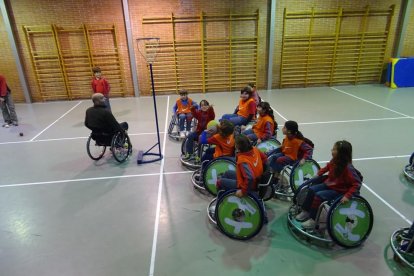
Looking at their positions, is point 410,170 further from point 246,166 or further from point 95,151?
point 95,151

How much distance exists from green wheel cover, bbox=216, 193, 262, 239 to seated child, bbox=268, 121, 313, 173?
93 cm

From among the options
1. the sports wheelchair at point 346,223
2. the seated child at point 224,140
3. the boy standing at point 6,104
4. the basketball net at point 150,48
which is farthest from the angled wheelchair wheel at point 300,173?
the boy standing at point 6,104

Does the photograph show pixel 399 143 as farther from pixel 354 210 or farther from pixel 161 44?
pixel 161 44

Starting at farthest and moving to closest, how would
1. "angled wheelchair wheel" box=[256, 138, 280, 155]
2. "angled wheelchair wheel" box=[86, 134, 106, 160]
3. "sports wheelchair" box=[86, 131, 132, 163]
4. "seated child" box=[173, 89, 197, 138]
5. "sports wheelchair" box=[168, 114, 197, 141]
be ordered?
"sports wheelchair" box=[168, 114, 197, 141], "seated child" box=[173, 89, 197, 138], "angled wheelchair wheel" box=[86, 134, 106, 160], "sports wheelchair" box=[86, 131, 132, 163], "angled wheelchair wheel" box=[256, 138, 280, 155]

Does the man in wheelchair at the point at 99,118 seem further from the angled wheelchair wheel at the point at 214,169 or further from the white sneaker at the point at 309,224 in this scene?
the white sneaker at the point at 309,224

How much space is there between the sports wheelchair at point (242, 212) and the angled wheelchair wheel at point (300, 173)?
1.88 ft

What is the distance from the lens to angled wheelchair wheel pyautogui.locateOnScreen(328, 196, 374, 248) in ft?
8.36

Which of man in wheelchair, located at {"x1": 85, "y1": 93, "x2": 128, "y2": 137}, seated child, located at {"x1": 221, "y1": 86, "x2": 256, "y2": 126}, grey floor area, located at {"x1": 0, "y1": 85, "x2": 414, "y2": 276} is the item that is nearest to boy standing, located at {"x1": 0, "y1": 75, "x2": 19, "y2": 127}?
grey floor area, located at {"x1": 0, "y1": 85, "x2": 414, "y2": 276}

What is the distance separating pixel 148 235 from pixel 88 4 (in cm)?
829

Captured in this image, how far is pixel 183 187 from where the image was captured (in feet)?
12.8

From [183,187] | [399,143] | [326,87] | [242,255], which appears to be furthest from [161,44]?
[242,255]

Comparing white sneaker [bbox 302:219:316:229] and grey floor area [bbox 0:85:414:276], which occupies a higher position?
white sneaker [bbox 302:219:316:229]

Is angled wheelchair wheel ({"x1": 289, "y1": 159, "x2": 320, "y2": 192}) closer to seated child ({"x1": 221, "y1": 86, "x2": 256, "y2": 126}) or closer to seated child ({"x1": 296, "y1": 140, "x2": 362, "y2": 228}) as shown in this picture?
seated child ({"x1": 296, "y1": 140, "x2": 362, "y2": 228})

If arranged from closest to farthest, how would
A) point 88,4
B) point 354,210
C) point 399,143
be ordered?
point 354,210, point 399,143, point 88,4
